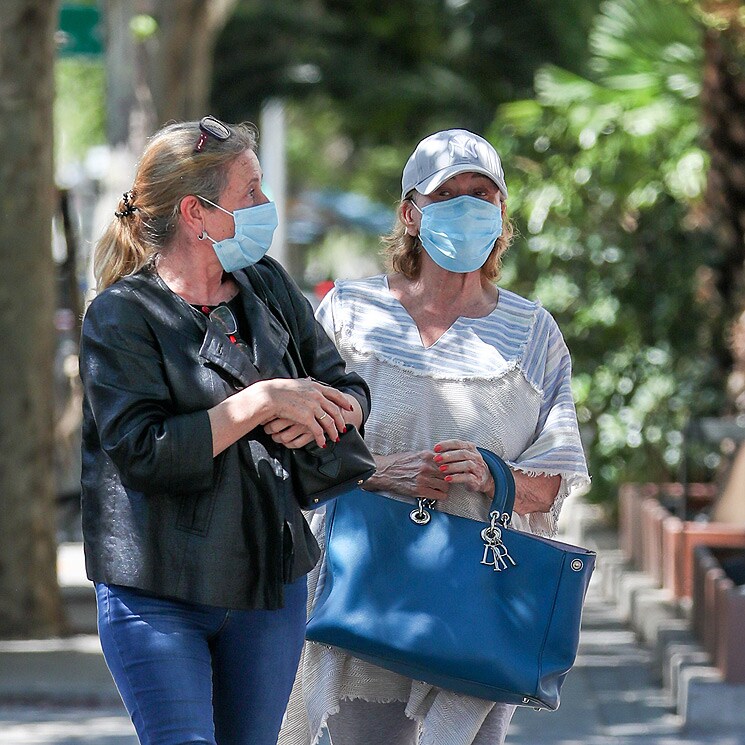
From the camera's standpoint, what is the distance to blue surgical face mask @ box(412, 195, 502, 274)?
3.69m

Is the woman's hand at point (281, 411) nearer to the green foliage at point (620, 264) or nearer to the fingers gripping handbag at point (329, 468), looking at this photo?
the fingers gripping handbag at point (329, 468)

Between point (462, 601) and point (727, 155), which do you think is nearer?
point (462, 601)

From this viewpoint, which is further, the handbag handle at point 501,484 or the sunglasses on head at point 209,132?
the handbag handle at point 501,484

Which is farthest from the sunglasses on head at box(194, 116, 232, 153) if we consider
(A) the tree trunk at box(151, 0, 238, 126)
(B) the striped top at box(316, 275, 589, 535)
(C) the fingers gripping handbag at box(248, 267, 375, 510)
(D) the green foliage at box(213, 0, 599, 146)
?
(D) the green foliage at box(213, 0, 599, 146)

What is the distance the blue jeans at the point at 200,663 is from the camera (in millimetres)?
3018

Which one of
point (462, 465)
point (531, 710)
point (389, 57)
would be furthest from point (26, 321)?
point (389, 57)

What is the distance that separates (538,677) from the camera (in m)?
3.41

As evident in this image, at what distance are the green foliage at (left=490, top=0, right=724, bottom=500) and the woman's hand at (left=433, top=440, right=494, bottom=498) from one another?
21.2 ft

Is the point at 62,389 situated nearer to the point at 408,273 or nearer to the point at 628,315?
the point at 628,315

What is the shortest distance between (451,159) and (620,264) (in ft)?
22.4

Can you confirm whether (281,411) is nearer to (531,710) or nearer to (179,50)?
(531,710)

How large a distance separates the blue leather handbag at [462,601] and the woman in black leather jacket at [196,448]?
31 cm

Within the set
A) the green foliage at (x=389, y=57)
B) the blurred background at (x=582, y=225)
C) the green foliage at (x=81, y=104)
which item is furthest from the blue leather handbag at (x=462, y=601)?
the green foliage at (x=81, y=104)

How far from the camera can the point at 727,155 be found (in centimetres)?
1048
